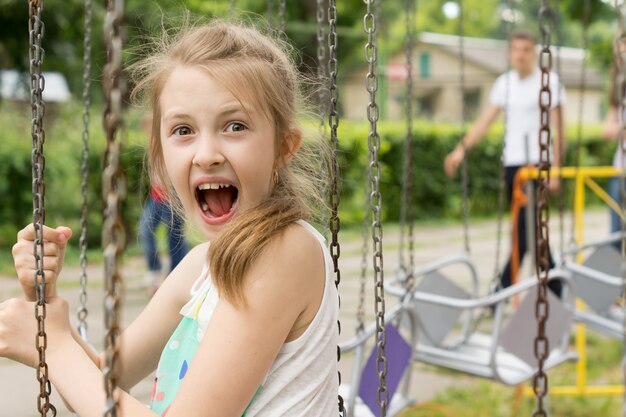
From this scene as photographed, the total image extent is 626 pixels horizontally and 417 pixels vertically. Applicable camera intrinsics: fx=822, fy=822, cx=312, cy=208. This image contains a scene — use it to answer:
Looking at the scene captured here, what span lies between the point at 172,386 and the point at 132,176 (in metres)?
7.05

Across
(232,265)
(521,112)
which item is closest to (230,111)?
(232,265)

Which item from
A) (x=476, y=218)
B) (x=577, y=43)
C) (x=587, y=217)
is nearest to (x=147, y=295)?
(x=476, y=218)

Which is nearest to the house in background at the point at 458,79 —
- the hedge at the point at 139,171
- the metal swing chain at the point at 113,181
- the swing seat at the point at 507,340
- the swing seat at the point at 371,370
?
the hedge at the point at 139,171

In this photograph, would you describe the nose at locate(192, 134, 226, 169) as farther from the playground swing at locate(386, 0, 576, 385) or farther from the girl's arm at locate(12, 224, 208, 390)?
the playground swing at locate(386, 0, 576, 385)

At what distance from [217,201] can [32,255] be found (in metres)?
0.35

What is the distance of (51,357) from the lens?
4.34 ft

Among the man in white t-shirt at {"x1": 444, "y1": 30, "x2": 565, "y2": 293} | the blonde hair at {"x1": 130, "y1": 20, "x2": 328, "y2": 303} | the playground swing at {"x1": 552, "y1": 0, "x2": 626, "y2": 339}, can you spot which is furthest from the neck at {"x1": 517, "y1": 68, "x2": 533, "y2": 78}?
the blonde hair at {"x1": 130, "y1": 20, "x2": 328, "y2": 303}

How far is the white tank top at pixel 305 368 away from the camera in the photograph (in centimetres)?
132

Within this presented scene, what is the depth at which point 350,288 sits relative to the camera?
21.1ft

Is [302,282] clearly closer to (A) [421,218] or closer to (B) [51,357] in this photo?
(B) [51,357]

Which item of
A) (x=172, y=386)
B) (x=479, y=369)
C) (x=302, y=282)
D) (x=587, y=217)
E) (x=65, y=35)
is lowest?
(x=587, y=217)

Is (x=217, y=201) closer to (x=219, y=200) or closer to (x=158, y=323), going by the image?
(x=219, y=200)

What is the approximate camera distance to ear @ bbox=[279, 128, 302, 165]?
1.50 meters

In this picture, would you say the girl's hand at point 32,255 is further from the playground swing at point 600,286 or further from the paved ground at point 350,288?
the playground swing at point 600,286
